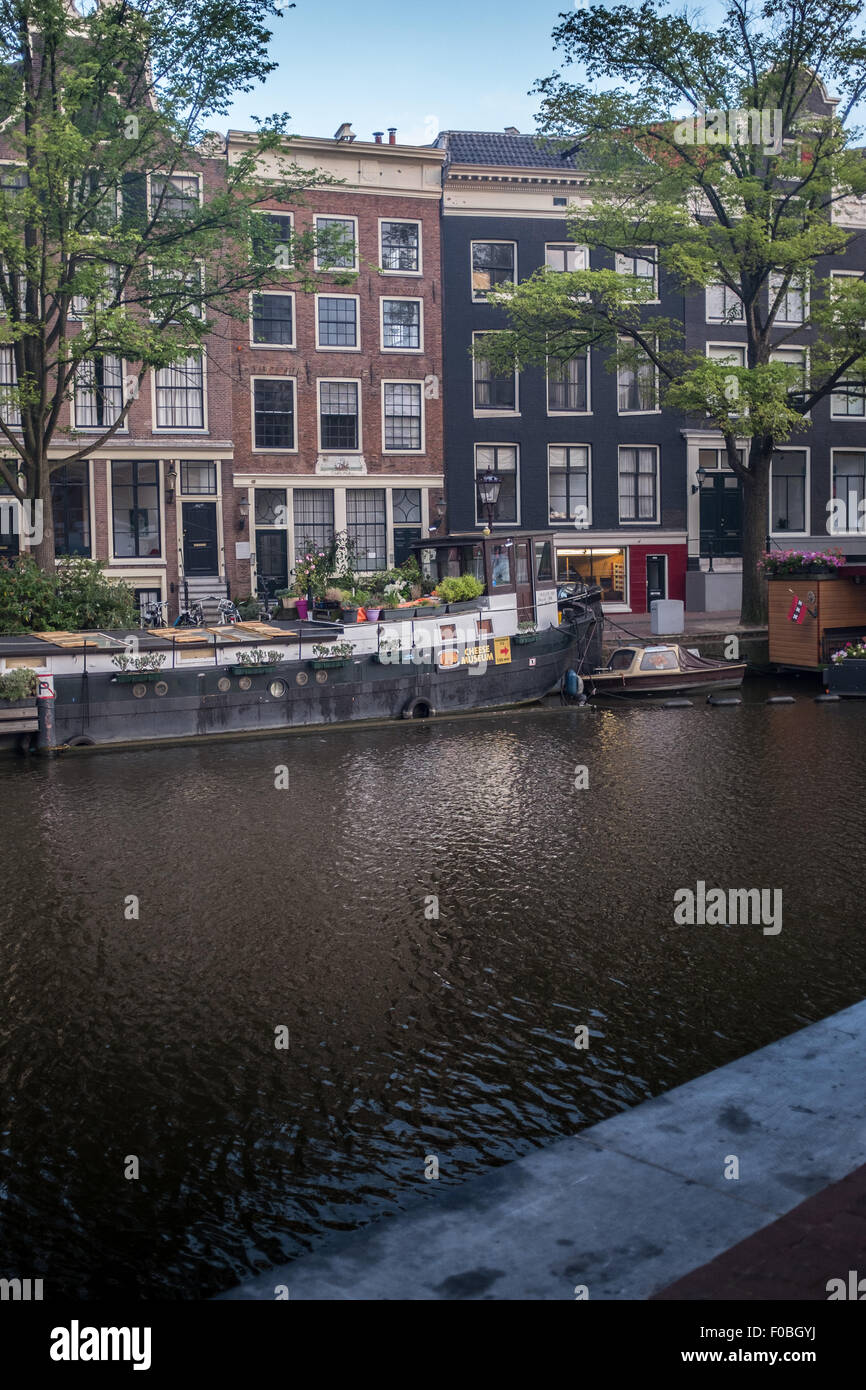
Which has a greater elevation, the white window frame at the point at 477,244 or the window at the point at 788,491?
the white window frame at the point at 477,244

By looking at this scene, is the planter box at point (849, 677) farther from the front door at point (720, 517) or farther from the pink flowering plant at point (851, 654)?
the front door at point (720, 517)

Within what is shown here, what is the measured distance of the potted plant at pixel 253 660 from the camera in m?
21.8

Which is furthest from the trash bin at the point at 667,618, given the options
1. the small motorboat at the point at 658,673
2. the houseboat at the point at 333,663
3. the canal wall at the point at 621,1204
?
the canal wall at the point at 621,1204

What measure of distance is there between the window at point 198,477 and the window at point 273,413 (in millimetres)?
1798

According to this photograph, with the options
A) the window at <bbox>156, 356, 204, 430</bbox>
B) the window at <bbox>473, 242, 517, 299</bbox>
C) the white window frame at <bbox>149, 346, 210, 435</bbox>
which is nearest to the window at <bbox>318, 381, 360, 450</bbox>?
the white window frame at <bbox>149, 346, 210, 435</bbox>

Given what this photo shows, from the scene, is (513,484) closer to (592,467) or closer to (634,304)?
(592,467)

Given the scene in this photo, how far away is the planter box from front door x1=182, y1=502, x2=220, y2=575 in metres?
18.0

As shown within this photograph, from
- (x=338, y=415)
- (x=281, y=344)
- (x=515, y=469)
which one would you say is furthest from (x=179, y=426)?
(x=515, y=469)

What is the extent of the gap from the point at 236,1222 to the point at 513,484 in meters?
34.9

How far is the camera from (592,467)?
1576 inches

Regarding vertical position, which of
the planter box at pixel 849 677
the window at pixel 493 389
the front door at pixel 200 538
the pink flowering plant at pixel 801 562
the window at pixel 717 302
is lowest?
the planter box at pixel 849 677

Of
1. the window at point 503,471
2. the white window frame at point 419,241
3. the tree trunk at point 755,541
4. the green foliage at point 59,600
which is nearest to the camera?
the green foliage at point 59,600

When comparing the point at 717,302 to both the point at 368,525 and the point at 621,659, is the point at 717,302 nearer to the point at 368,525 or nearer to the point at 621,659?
the point at 368,525
